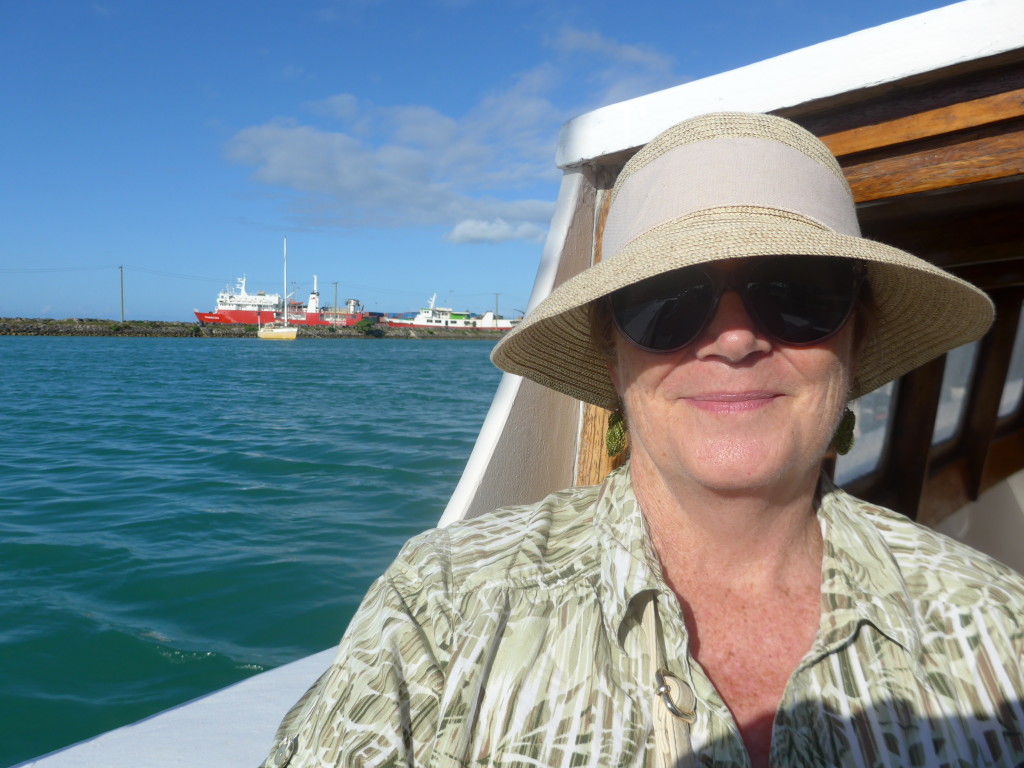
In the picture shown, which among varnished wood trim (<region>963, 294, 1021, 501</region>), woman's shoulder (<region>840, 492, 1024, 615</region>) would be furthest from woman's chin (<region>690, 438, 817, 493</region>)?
varnished wood trim (<region>963, 294, 1021, 501</region>)

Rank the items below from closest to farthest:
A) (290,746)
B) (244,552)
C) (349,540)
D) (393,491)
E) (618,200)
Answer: (290,746), (618,200), (244,552), (349,540), (393,491)

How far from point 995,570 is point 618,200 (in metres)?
0.86

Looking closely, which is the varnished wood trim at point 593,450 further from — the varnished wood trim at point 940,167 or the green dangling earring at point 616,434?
the varnished wood trim at point 940,167

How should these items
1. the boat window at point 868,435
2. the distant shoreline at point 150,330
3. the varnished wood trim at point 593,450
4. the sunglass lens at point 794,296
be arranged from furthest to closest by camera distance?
1. the distant shoreline at point 150,330
2. the boat window at point 868,435
3. the varnished wood trim at point 593,450
4. the sunglass lens at point 794,296

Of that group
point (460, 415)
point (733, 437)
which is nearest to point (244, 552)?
point (733, 437)

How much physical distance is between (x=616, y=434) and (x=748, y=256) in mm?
521

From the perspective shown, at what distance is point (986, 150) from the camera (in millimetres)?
1514

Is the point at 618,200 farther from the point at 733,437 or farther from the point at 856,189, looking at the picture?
the point at 856,189

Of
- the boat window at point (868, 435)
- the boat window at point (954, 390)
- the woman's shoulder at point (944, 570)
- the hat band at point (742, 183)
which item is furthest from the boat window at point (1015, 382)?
the hat band at point (742, 183)

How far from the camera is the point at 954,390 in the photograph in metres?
4.30

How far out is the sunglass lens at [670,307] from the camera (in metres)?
1.14

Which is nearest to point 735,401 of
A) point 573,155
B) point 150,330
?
point 573,155

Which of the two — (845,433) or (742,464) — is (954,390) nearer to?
(845,433)

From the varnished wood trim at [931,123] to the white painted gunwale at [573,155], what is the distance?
0.10 metres
